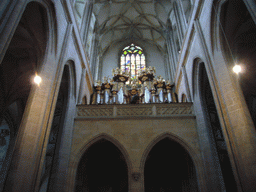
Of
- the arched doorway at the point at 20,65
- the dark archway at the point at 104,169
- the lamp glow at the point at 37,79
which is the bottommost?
the dark archway at the point at 104,169

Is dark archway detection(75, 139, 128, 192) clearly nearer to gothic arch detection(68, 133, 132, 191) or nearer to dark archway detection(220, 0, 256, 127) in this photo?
gothic arch detection(68, 133, 132, 191)

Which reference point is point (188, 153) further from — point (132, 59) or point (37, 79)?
point (132, 59)

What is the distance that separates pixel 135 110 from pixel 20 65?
6.45 metres

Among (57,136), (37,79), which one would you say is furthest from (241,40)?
(57,136)

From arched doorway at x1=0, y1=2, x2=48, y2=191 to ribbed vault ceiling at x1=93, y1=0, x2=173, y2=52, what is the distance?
24.5 ft

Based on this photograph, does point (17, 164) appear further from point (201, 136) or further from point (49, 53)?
point (201, 136)

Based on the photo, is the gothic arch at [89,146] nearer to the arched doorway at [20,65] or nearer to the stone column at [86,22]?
the arched doorway at [20,65]

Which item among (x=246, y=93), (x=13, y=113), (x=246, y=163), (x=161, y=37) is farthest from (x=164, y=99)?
(x=13, y=113)

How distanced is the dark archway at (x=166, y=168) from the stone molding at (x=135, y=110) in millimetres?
1756

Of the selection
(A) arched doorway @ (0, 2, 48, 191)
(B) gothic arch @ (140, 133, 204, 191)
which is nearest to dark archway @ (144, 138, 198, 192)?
(B) gothic arch @ (140, 133, 204, 191)

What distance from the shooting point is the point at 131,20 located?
61.1ft

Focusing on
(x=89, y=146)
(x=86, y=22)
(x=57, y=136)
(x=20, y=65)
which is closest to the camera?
(x=57, y=136)

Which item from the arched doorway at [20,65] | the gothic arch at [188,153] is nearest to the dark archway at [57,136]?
the arched doorway at [20,65]

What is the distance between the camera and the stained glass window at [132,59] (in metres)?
18.6
